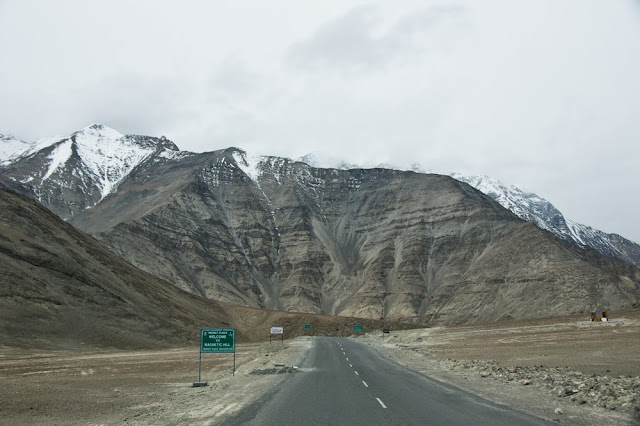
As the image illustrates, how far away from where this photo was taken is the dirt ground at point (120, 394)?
17.1 m

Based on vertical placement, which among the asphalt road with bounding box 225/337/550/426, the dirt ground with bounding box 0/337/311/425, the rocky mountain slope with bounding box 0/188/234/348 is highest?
the rocky mountain slope with bounding box 0/188/234/348

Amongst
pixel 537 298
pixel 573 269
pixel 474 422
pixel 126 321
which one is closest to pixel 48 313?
pixel 126 321

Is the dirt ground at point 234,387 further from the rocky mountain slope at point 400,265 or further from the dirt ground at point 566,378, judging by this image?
the rocky mountain slope at point 400,265

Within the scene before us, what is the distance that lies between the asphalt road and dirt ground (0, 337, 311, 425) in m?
1.26

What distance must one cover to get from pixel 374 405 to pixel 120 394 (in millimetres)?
12640

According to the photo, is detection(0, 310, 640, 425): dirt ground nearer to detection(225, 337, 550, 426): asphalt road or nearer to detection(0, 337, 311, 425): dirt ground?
detection(0, 337, 311, 425): dirt ground

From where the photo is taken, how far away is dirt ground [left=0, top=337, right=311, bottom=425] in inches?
675

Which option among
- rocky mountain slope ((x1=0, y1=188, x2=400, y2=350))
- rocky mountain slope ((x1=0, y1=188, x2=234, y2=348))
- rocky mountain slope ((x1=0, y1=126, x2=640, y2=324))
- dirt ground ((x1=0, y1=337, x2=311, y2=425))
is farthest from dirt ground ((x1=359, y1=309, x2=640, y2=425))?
rocky mountain slope ((x1=0, y1=126, x2=640, y2=324))

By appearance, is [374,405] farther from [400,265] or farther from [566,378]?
[400,265]

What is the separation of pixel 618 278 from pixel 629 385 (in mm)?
123660

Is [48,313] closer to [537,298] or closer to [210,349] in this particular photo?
[210,349]

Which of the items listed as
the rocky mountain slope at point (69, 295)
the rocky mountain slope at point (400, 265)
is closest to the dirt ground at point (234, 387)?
the rocky mountain slope at point (69, 295)

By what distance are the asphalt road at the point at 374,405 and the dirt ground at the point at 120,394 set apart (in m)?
1.26

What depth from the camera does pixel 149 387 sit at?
87.2 feet
